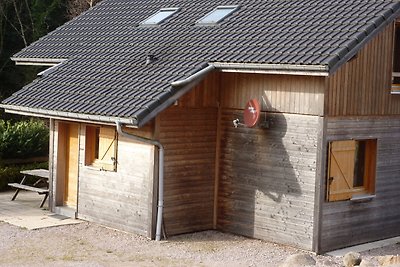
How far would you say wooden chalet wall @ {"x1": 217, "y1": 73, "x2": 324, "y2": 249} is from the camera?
12.8 m

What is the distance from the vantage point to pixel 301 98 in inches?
503

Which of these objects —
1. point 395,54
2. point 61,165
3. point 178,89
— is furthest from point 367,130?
point 61,165

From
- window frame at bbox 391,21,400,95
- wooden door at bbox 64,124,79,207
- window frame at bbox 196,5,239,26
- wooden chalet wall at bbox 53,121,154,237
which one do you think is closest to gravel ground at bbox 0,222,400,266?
wooden chalet wall at bbox 53,121,154,237

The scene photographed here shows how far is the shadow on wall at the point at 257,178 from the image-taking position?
13156 millimetres

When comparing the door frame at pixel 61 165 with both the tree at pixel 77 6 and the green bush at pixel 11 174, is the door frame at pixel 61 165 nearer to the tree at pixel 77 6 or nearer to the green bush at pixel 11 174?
the green bush at pixel 11 174

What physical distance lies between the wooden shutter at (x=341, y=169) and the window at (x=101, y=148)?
4300mm

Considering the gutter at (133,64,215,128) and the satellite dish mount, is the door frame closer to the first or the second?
the gutter at (133,64,215,128)

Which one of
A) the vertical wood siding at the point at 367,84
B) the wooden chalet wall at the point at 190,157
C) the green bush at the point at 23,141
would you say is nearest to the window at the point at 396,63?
the vertical wood siding at the point at 367,84

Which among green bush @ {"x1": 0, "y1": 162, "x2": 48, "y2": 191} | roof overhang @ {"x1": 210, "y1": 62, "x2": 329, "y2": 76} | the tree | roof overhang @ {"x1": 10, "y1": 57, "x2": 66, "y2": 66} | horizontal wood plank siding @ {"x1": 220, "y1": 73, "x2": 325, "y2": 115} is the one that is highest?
the tree

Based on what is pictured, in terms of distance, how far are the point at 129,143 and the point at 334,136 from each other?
396 cm

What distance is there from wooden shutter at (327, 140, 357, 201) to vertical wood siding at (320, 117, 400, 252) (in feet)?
0.45

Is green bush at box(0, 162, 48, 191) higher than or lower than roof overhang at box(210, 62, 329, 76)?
lower

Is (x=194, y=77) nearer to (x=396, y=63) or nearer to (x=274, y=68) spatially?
(x=274, y=68)

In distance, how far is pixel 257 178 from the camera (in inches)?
539
